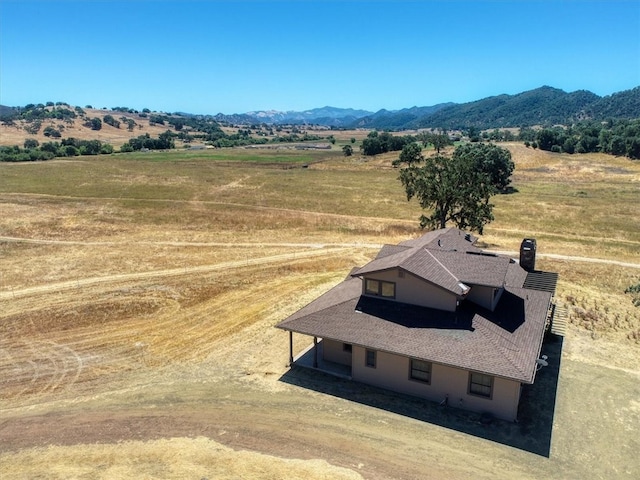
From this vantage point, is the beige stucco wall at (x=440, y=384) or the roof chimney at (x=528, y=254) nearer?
the beige stucco wall at (x=440, y=384)

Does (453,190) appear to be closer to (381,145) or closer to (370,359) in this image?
(370,359)

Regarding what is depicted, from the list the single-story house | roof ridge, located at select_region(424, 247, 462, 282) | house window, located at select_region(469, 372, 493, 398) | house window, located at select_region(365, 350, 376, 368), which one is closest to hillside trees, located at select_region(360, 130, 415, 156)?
the single-story house

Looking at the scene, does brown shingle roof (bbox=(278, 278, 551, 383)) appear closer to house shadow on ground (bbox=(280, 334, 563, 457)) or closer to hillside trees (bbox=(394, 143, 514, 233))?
house shadow on ground (bbox=(280, 334, 563, 457))

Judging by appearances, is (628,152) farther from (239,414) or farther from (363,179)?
(239,414)

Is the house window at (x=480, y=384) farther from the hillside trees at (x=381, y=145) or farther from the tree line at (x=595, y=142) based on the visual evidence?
the hillside trees at (x=381, y=145)

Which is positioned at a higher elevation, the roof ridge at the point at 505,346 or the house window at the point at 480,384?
the roof ridge at the point at 505,346

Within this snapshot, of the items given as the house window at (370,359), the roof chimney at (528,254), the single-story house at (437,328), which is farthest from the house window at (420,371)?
the roof chimney at (528,254)

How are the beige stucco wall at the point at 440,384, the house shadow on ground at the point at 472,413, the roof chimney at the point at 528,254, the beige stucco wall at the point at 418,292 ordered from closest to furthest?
the house shadow on ground at the point at 472,413, the beige stucco wall at the point at 440,384, the beige stucco wall at the point at 418,292, the roof chimney at the point at 528,254

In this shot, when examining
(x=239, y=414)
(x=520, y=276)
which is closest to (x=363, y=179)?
(x=520, y=276)

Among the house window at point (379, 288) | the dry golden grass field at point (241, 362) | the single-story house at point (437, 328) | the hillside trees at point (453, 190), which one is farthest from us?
the hillside trees at point (453, 190)

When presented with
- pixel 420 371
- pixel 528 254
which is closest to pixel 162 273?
pixel 420 371
